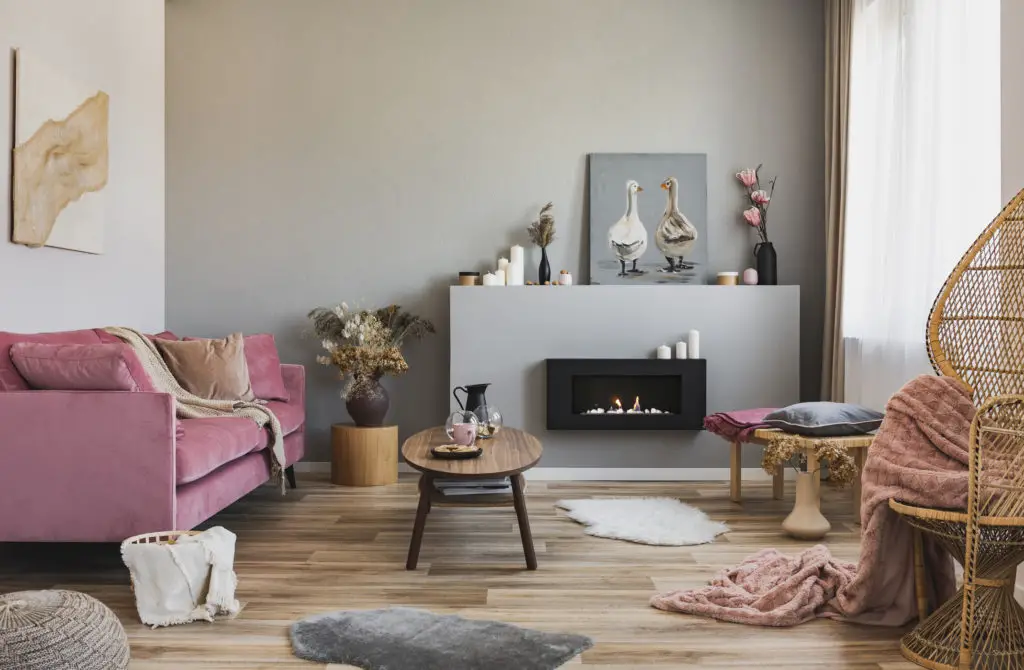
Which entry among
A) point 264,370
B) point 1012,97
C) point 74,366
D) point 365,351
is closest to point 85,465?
point 74,366

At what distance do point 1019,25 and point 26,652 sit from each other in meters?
3.62

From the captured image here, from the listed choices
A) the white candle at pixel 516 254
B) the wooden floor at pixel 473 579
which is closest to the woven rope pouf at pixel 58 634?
the wooden floor at pixel 473 579

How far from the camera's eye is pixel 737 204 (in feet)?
17.8

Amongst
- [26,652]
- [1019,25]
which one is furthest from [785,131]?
[26,652]

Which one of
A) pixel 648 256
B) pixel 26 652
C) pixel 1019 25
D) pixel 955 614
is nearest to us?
pixel 26 652

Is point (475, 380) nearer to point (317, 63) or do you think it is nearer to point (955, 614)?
point (317, 63)

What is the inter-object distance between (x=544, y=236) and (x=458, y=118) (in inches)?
37.8

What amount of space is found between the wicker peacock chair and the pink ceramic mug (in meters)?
1.63

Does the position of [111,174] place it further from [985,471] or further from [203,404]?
[985,471]

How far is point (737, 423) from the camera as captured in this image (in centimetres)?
431

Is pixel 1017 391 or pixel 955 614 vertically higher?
pixel 1017 391

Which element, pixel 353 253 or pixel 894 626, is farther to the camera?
pixel 353 253

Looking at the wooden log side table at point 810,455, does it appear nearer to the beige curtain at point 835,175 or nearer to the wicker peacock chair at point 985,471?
the beige curtain at point 835,175

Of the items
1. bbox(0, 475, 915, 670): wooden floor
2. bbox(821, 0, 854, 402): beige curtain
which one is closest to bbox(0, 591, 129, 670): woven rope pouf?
bbox(0, 475, 915, 670): wooden floor
